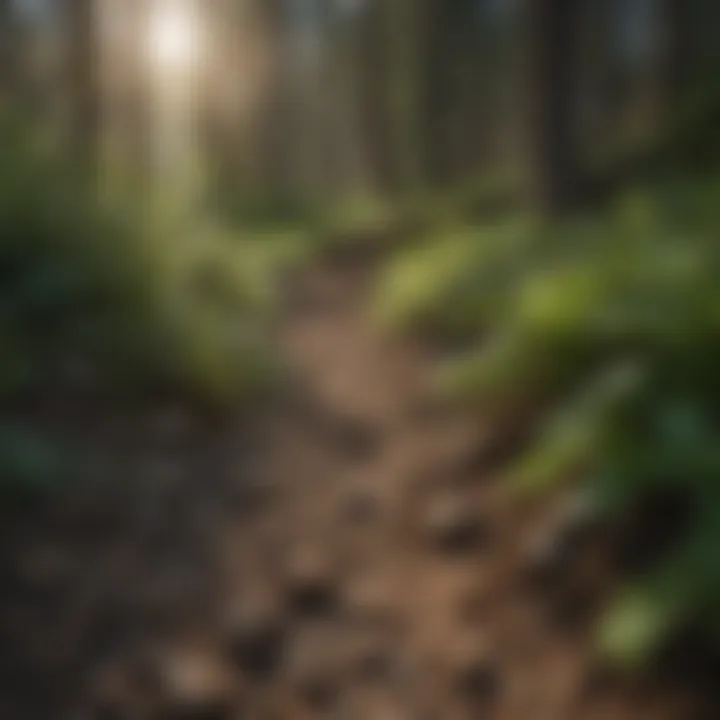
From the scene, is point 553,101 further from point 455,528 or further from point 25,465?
point 25,465

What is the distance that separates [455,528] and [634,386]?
3.35 feet

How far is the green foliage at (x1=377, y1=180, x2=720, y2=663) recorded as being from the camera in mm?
3766

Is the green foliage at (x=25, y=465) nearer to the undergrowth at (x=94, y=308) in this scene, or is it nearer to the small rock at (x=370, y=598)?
the undergrowth at (x=94, y=308)

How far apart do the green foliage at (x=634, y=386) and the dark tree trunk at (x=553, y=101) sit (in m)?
3.54

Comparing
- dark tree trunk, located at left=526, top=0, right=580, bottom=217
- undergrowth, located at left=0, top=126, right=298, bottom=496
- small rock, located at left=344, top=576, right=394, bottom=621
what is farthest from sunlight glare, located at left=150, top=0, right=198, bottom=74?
small rock, located at left=344, top=576, right=394, bottom=621

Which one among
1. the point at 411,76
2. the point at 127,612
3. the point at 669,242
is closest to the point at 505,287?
the point at 669,242

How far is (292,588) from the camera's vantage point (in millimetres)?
4801

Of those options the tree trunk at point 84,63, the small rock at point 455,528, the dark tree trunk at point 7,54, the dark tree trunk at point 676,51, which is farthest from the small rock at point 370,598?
the dark tree trunk at point 676,51

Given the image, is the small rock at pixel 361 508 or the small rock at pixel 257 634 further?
the small rock at pixel 361 508

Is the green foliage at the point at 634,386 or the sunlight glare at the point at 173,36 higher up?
the sunlight glare at the point at 173,36

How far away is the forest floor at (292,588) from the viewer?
3.99 m

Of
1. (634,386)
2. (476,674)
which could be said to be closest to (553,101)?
(634,386)

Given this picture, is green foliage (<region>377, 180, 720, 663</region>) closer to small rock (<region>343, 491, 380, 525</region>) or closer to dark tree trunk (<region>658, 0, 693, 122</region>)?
small rock (<region>343, 491, 380, 525</region>)

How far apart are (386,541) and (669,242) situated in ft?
7.25
